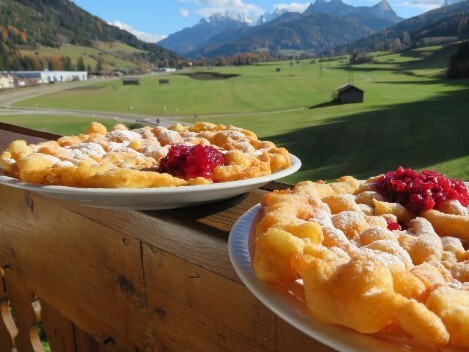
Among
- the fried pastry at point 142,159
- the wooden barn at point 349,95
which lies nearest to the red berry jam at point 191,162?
the fried pastry at point 142,159

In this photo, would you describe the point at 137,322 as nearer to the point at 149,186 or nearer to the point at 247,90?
the point at 149,186

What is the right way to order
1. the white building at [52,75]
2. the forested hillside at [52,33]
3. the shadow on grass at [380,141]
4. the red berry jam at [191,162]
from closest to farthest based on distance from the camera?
the red berry jam at [191,162] < the shadow on grass at [380,141] < the white building at [52,75] < the forested hillside at [52,33]

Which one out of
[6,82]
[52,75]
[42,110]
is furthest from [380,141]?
[52,75]

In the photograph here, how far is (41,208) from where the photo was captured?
1.60 metres

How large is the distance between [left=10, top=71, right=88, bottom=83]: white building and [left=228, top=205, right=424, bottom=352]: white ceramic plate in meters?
84.1

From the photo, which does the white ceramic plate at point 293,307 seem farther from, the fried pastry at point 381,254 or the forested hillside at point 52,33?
the forested hillside at point 52,33

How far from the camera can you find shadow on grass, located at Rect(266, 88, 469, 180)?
23.0m

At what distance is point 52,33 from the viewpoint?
119812 mm

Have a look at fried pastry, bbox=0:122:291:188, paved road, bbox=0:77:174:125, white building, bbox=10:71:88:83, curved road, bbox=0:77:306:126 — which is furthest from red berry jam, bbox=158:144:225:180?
white building, bbox=10:71:88:83

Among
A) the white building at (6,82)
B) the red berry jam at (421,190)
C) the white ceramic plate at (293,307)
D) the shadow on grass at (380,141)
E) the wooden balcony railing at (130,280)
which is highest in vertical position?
the red berry jam at (421,190)

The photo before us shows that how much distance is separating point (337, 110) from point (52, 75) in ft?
205

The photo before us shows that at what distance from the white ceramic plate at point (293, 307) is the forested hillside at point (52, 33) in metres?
88.4

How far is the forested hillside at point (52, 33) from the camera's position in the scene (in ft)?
294

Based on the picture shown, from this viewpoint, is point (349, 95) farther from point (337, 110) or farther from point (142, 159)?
point (142, 159)
